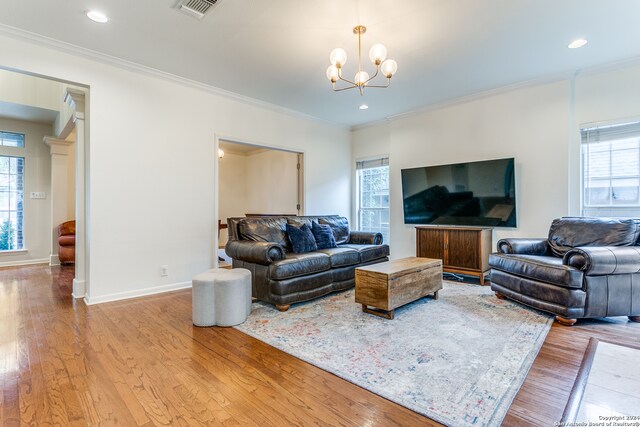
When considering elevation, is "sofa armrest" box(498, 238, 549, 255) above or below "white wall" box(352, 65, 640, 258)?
below

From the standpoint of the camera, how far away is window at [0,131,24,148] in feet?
19.7

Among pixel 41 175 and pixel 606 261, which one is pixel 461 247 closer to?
pixel 606 261

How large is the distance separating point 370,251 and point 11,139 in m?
7.33

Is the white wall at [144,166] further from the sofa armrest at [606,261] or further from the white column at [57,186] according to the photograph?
the sofa armrest at [606,261]

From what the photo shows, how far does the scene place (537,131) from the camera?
4.21 metres

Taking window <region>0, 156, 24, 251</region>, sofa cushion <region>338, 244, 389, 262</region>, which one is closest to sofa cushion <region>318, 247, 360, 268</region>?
sofa cushion <region>338, 244, 389, 262</region>

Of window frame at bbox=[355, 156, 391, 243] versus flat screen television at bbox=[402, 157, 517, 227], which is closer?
flat screen television at bbox=[402, 157, 517, 227]

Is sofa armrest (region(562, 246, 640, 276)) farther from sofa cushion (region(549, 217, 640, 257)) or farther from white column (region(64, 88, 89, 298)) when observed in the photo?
white column (region(64, 88, 89, 298))

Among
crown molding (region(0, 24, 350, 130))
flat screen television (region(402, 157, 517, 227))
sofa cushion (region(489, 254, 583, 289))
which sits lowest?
sofa cushion (region(489, 254, 583, 289))

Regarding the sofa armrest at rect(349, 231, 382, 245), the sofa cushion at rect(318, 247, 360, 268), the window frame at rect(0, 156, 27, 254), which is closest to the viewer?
the sofa cushion at rect(318, 247, 360, 268)

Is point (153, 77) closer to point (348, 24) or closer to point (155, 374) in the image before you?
point (348, 24)

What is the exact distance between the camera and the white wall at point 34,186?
6.10 meters

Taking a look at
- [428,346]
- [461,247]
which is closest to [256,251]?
[428,346]

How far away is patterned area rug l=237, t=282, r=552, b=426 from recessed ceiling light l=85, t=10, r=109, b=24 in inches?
121
